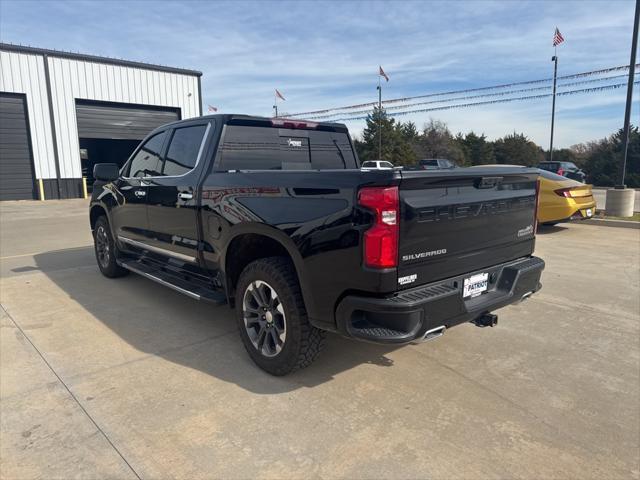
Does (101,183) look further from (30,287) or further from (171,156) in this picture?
(171,156)

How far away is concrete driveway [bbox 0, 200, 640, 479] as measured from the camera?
2.36 metres

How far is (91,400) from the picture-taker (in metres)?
2.94

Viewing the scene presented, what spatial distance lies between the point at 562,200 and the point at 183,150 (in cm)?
796

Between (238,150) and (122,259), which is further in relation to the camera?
(122,259)

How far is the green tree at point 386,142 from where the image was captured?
47.9 meters

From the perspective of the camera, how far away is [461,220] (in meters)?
2.86

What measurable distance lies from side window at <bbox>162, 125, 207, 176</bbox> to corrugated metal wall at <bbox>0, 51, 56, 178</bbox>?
19413 millimetres

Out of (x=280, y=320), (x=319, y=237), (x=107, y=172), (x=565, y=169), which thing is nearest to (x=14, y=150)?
(x=107, y=172)

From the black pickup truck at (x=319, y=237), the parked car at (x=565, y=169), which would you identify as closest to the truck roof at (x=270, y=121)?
the black pickup truck at (x=319, y=237)

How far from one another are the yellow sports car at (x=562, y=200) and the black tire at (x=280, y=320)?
7.86m

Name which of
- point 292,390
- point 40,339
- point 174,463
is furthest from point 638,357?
point 40,339

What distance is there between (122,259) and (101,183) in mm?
1114

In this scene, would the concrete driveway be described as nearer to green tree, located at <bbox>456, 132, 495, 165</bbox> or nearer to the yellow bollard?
the yellow bollard

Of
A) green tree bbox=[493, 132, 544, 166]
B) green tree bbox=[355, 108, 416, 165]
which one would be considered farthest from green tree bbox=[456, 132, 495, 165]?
green tree bbox=[355, 108, 416, 165]
